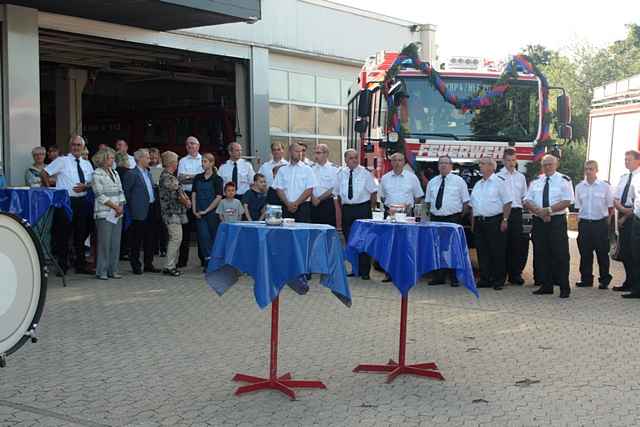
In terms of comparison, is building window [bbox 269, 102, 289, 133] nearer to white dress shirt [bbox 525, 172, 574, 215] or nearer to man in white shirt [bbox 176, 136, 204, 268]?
man in white shirt [bbox 176, 136, 204, 268]

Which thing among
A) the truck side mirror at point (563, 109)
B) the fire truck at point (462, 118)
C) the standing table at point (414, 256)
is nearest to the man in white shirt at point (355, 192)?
the fire truck at point (462, 118)

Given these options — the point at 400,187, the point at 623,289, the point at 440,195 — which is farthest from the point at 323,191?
the point at 623,289

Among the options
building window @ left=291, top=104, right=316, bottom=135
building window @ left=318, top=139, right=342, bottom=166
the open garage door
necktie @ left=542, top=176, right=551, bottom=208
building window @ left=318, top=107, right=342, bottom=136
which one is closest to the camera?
necktie @ left=542, top=176, right=551, bottom=208

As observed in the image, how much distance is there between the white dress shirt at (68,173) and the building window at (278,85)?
316 inches

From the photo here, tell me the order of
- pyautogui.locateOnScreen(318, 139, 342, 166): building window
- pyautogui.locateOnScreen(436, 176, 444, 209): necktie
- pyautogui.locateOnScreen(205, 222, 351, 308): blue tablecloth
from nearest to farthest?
pyautogui.locateOnScreen(205, 222, 351, 308): blue tablecloth → pyautogui.locateOnScreen(436, 176, 444, 209): necktie → pyautogui.locateOnScreen(318, 139, 342, 166): building window

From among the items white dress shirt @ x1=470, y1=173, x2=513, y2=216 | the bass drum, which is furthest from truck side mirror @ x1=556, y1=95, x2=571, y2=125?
the bass drum

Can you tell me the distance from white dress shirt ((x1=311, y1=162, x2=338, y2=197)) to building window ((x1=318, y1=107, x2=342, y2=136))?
28.8ft

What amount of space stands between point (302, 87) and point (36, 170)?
926cm

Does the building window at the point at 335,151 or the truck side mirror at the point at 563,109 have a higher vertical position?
the truck side mirror at the point at 563,109

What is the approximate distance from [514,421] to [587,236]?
657 cm

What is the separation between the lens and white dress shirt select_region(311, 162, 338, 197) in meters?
12.4

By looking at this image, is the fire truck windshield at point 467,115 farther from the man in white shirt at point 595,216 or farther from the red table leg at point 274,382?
the red table leg at point 274,382

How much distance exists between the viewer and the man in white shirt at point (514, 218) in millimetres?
11430

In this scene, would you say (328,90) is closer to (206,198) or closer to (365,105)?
(365,105)
